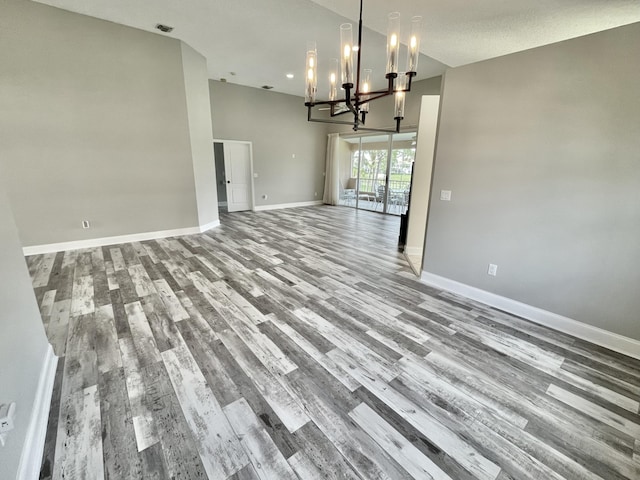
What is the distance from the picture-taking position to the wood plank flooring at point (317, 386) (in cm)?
140

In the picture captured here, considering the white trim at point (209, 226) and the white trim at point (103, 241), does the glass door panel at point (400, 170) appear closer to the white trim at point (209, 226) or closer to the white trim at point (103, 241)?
the white trim at point (209, 226)

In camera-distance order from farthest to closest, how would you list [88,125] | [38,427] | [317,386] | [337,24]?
[88,125]
[337,24]
[317,386]
[38,427]

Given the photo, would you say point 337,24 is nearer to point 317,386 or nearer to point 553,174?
point 553,174

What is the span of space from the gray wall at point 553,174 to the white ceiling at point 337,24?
0.48m

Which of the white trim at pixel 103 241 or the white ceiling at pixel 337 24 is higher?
the white ceiling at pixel 337 24

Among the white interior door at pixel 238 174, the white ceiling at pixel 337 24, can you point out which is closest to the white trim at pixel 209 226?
the white interior door at pixel 238 174

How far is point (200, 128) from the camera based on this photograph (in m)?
5.52

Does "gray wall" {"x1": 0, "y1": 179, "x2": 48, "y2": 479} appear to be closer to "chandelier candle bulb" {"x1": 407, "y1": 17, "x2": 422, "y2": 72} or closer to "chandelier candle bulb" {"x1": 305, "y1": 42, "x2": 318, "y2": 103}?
"chandelier candle bulb" {"x1": 305, "y1": 42, "x2": 318, "y2": 103}

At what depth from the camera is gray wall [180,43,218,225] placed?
514cm

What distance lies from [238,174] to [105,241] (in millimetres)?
4146

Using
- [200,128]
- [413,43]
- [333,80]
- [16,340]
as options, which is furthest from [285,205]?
[16,340]

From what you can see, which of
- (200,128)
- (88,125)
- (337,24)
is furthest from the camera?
(200,128)

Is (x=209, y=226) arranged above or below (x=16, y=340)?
below

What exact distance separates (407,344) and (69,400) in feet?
8.03
